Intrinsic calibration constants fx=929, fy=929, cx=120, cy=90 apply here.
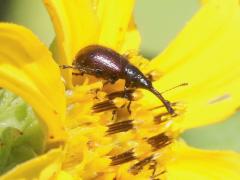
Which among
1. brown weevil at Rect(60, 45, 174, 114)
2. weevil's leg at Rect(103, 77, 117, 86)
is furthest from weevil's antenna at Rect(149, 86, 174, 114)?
weevil's leg at Rect(103, 77, 117, 86)

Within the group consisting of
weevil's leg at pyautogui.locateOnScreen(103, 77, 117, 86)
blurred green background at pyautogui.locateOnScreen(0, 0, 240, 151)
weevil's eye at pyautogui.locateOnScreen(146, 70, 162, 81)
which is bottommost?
weevil's leg at pyautogui.locateOnScreen(103, 77, 117, 86)

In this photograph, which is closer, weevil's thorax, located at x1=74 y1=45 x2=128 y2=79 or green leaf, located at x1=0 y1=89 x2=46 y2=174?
green leaf, located at x1=0 y1=89 x2=46 y2=174

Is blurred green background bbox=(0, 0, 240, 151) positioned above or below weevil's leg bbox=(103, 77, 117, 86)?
above

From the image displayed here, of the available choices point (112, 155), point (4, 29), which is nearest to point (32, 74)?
point (4, 29)

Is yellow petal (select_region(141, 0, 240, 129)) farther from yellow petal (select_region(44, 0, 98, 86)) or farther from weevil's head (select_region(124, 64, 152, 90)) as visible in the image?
yellow petal (select_region(44, 0, 98, 86))

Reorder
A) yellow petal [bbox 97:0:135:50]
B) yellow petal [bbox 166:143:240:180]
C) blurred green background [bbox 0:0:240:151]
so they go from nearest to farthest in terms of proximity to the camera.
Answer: yellow petal [bbox 97:0:135:50], yellow petal [bbox 166:143:240:180], blurred green background [bbox 0:0:240:151]

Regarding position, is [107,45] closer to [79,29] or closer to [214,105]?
[79,29]

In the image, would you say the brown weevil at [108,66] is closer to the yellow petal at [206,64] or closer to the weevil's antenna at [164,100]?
the weevil's antenna at [164,100]
